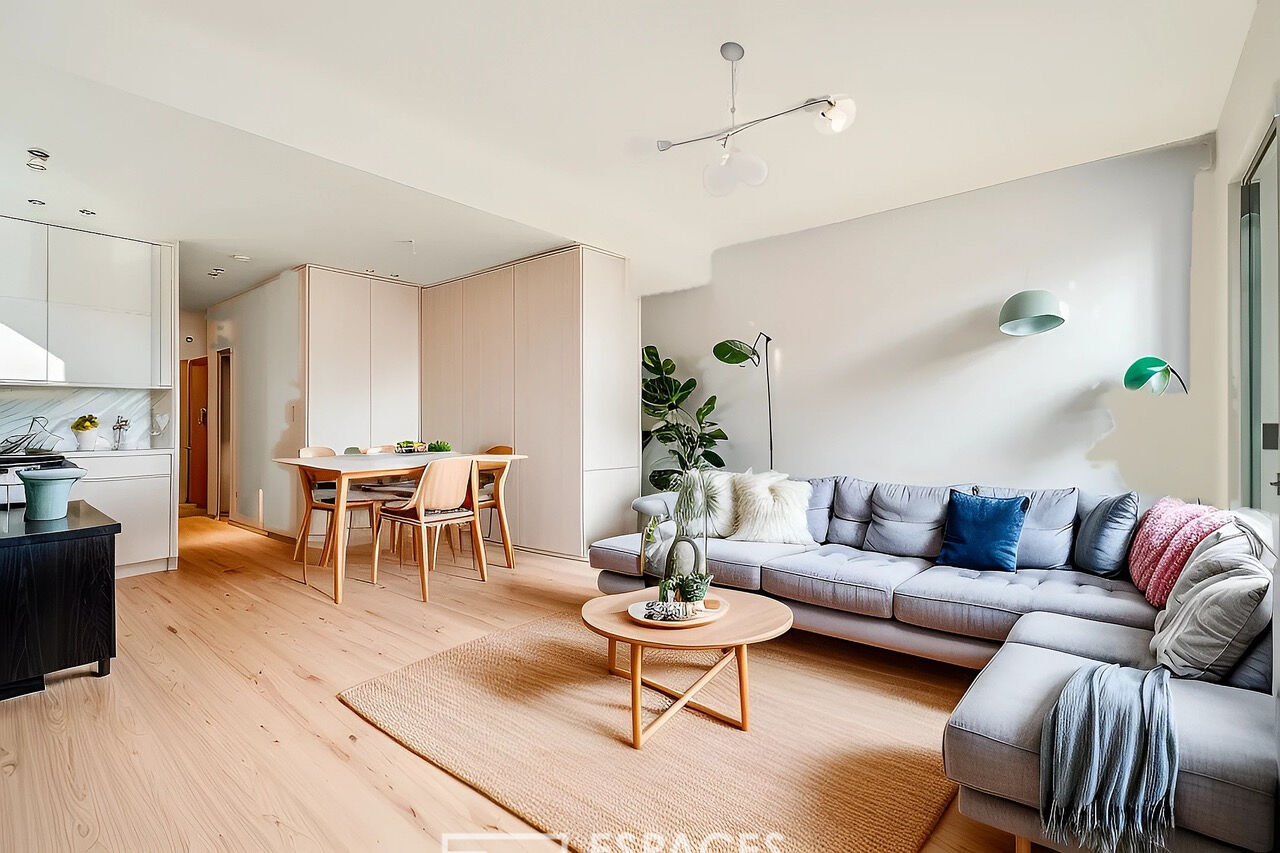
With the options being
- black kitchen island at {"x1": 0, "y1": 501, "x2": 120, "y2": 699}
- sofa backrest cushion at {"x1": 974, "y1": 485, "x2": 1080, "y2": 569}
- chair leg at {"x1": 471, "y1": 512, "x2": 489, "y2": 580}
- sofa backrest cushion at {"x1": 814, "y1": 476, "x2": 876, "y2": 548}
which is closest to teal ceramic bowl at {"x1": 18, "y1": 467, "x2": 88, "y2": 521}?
black kitchen island at {"x1": 0, "y1": 501, "x2": 120, "y2": 699}

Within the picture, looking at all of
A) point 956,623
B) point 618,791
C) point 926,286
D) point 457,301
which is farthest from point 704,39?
point 457,301

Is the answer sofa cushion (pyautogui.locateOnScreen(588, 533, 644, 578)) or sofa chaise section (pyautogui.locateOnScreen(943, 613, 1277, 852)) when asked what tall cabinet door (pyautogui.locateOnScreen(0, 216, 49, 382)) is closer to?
sofa cushion (pyautogui.locateOnScreen(588, 533, 644, 578))

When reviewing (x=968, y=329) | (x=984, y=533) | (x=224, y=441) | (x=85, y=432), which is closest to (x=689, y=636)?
(x=984, y=533)

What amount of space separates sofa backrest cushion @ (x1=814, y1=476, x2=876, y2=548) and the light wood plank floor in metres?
0.69

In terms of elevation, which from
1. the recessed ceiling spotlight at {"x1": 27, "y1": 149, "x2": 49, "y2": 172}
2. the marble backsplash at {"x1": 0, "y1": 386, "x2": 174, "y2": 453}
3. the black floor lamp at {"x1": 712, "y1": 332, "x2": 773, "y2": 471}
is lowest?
the marble backsplash at {"x1": 0, "y1": 386, "x2": 174, "y2": 453}

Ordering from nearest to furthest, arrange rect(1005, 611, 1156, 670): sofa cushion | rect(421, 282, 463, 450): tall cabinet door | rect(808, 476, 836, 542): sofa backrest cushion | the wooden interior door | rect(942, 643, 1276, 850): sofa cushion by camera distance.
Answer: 1. rect(942, 643, 1276, 850): sofa cushion
2. rect(1005, 611, 1156, 670): sofa cushion
3. rect(808, 476, 836, 542): sofa backrest cushion
4. rect(421, 282, 463, 450): tall cabinet door
5. the wooden interior door

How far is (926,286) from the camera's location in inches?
164

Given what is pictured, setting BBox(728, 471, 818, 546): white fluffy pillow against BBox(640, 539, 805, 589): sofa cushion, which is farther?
BBox(728, 471, 818, 546): white fluffy pillow

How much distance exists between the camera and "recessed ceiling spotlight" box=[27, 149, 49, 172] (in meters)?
3.18

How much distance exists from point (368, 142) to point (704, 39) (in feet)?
5.98

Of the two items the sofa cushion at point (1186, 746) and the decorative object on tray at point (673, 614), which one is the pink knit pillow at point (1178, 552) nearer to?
the sofa cushion at point (1186, 746)

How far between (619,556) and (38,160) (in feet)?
11.9

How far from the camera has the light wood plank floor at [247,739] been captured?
1706 mm

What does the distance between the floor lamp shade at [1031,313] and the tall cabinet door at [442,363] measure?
14.3 feet
